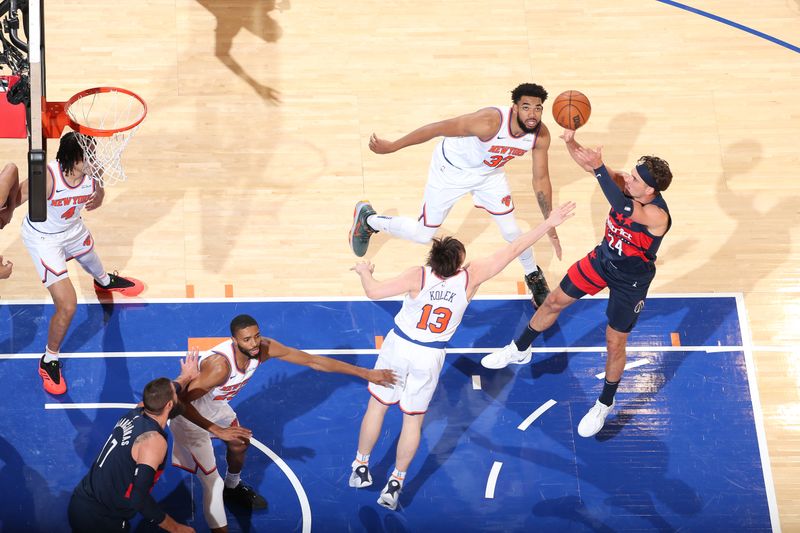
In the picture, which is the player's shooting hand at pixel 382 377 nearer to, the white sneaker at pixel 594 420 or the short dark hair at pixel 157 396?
the short dark hair at pixel 157 396

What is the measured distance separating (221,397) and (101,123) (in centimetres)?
345

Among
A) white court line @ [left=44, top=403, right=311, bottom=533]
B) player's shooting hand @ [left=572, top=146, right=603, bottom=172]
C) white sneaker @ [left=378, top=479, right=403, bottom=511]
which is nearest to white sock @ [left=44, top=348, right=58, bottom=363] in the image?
white court line @ [left=44, top=403, right=311, bottom=533]

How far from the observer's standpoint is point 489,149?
854cm

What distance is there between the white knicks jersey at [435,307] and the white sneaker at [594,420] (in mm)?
1775

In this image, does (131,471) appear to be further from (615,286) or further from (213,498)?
(615,286)

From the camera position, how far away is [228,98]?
1062 cm

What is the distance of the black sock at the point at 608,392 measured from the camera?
8.56 meters

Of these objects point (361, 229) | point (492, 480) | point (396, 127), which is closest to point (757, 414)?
point (492, 480)

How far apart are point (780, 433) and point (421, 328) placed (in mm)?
3589

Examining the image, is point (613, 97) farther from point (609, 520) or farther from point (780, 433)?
point (609, 520)

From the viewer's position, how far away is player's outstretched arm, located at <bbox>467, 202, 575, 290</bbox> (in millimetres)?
7625

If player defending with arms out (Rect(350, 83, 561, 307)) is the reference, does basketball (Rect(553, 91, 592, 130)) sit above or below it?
above

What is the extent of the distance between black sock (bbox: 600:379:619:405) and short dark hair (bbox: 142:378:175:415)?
3.77 meters

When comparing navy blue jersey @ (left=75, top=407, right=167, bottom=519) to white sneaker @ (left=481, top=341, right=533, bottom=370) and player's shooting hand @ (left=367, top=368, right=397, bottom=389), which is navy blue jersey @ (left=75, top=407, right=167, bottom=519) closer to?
player's shooting hand @ (left=367, top=368, right=397, bottom=389)
